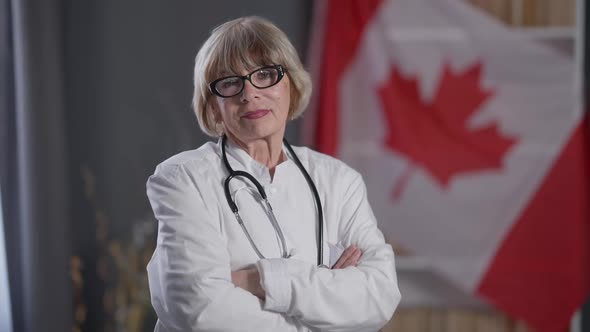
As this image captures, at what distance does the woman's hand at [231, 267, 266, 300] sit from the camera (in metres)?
1.34

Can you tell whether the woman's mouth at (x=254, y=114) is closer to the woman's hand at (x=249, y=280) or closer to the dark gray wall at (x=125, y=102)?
the woman's hand at (x=249, y=280)

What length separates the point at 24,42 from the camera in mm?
2404

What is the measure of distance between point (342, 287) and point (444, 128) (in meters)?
1.61

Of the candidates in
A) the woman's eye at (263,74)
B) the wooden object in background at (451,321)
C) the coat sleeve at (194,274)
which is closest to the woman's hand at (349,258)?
the coat sleeve at (194,274)

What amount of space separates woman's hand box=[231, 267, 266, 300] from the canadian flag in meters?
1.55

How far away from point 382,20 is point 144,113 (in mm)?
1006

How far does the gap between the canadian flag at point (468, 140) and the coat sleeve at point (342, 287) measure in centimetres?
137

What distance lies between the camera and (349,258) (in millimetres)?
1485

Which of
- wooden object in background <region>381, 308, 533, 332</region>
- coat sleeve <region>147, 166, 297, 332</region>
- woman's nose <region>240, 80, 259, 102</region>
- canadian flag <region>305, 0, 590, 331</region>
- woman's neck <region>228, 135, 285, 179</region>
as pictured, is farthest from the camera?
wooden object in background <region>381, 308, 533, 332</region>

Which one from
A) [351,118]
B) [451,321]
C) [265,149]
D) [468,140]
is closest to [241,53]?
[265,149]

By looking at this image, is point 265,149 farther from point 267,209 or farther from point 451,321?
point 451,321

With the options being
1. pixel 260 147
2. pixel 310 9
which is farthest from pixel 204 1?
pixel 260 147

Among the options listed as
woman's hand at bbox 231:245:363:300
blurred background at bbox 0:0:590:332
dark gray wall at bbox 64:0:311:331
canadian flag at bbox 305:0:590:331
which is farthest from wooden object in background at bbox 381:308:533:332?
woman's hand at bbox 231:245:363:300

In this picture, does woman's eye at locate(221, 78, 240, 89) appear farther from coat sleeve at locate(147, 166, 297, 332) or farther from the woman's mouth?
coat sleeve at locate(147, 166, 297, 332)
